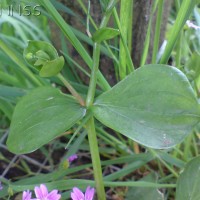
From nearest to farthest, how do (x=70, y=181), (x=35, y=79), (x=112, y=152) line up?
(x=70, y=181), (x=35, y=79), (x=112, y=152)

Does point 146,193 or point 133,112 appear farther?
point 146,193

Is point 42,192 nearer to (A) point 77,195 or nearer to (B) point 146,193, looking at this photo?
(A) point 77,195

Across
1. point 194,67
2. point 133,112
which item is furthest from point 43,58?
point 194,67

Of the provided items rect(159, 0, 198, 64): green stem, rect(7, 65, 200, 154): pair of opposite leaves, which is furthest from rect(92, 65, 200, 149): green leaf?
rect(159, 0, 198, 64): green stem

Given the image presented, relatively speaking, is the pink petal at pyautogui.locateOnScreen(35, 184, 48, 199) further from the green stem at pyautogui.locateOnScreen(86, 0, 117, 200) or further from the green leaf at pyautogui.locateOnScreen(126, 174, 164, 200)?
the green leaf at pyautogui.locateOnScreen(126, 174, 164, 200)

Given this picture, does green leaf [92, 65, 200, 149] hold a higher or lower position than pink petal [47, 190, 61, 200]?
higher

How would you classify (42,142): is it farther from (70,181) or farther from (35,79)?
(35,79)

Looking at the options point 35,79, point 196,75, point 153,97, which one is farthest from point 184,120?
point 35,79
